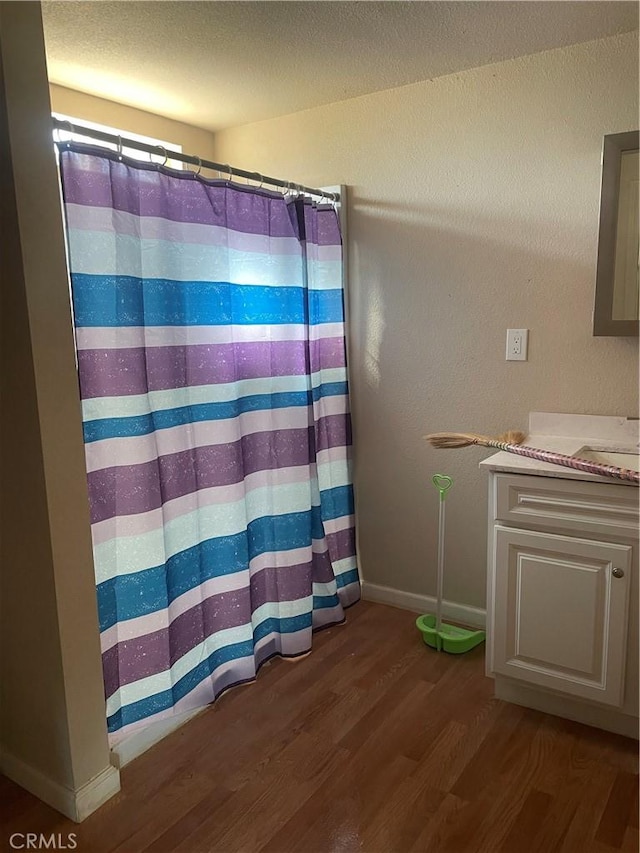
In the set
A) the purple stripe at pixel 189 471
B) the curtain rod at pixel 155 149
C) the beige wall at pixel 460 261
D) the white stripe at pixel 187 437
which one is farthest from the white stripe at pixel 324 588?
the curtain rod at pixel 155 149

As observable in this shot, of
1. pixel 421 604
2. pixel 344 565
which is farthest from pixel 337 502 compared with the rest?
pixel 421 604

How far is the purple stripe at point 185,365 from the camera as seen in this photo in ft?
6.10

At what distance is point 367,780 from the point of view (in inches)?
74.8

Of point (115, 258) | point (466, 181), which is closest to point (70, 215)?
point (115, 258)

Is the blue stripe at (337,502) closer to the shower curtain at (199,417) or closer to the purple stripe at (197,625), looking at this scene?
the shower curtain at (199,417)

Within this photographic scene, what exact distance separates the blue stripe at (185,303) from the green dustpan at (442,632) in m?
0.88

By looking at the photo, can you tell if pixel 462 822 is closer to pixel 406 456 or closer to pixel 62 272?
pixel 406 456

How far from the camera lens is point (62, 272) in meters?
1.65

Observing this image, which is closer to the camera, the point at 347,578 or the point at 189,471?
the point at 189,471

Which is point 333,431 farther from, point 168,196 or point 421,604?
point 168,196

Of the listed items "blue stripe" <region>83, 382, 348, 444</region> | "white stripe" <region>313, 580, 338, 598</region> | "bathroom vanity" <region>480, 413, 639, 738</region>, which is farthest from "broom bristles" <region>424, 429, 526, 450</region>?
"white stripe" <region>313, 580, 338, 598</region>

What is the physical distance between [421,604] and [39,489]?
185 centimetres

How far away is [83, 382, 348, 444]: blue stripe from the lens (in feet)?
6.18

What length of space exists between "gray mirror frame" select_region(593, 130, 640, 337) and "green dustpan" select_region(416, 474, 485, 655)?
33.0 inches
